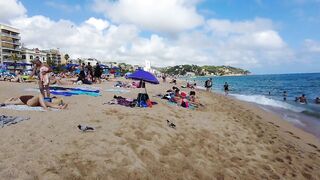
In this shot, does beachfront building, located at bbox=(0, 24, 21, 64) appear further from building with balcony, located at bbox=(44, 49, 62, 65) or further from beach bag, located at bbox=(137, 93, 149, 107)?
beach bag, located at bbox=(137, 93, 149, 107)

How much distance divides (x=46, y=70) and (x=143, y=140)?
6.16 meters

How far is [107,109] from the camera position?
966 cm

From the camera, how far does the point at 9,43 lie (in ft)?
272

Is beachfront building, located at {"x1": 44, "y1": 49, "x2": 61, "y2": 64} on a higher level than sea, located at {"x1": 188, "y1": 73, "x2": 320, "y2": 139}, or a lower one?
higher

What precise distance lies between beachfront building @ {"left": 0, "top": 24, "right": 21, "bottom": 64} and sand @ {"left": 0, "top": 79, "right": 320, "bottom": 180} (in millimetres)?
78316

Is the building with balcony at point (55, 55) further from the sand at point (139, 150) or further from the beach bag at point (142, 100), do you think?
the sand at point (139, 150)

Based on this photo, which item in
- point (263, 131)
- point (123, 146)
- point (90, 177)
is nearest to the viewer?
point (90, 177)

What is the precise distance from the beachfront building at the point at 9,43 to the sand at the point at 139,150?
78.3m

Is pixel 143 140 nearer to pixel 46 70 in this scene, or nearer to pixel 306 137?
pixel 46 70

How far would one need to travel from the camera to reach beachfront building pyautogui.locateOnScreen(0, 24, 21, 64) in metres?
78.6

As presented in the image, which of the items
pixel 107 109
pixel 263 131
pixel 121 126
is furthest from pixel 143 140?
pixel 263 131

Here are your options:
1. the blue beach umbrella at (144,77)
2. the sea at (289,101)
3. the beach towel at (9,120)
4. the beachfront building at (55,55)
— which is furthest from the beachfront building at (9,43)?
the beach towel at (9,120)

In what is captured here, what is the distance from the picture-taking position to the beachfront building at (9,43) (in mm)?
78581

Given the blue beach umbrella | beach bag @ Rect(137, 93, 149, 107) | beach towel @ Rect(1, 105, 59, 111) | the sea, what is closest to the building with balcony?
the sea
